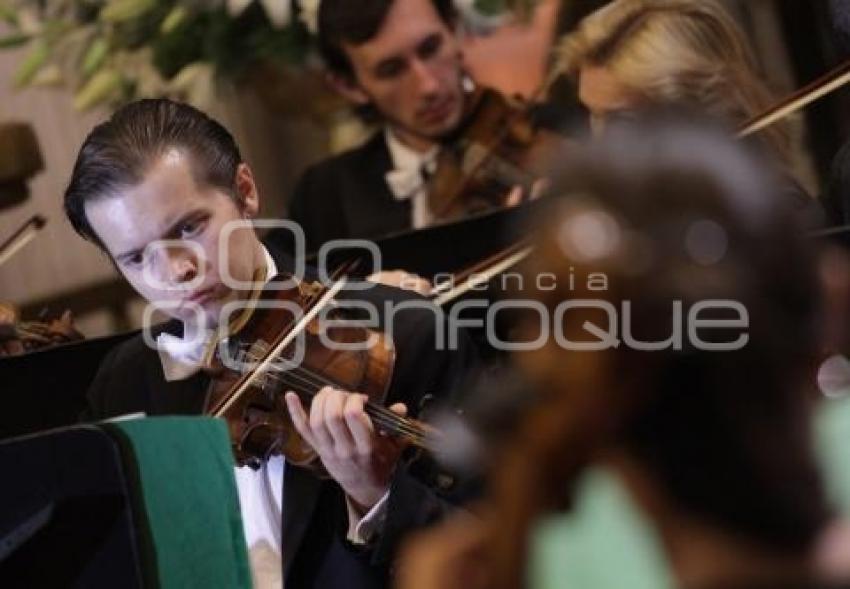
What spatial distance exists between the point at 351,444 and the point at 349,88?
144 cm

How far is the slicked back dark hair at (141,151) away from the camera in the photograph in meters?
1.53

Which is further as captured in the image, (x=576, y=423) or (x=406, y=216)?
(x=406, y=216)

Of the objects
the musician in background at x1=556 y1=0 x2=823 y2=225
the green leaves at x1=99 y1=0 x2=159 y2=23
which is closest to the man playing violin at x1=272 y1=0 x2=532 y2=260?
the green leaves at x1=99 y1=0 x2=159 y2=23

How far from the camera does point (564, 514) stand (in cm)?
63

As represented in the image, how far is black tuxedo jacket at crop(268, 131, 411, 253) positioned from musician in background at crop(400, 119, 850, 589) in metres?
1.99

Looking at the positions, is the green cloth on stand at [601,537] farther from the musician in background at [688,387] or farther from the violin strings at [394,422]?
the violin strings at [394,422]

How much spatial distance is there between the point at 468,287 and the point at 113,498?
642 millimetres

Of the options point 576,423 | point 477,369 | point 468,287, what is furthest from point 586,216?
point 468,287

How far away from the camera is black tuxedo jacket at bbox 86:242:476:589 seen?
4.45 ft

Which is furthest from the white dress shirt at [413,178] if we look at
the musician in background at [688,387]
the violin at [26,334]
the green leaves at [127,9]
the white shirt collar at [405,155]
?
the musician in background at [688,387]

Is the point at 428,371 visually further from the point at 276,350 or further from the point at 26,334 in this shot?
the point at 26,334

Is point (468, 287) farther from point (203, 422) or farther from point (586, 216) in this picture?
point (586, 216)

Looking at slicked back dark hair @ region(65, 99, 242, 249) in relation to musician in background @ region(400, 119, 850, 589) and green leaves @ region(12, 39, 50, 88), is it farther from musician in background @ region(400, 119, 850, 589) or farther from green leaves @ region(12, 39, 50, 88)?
green leaves @ region(12, 39, 50, 88)

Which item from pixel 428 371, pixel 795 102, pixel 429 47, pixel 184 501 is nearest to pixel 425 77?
pixel 429 47
